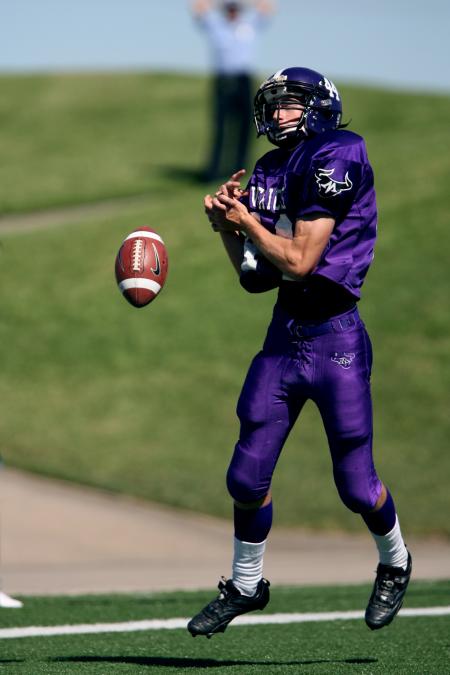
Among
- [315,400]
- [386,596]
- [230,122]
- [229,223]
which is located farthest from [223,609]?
[230,122]

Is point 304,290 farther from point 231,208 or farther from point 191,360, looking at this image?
point 191,360

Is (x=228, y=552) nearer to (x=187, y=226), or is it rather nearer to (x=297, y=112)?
(x=297, y=112)

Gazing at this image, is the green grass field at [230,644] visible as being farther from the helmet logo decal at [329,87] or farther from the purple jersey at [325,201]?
the helmet logo decal at [329,87]

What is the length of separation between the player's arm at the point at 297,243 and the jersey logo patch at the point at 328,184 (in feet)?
0.32

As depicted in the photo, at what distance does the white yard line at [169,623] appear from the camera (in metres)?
6.03

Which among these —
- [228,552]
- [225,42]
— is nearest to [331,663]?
[228,552]

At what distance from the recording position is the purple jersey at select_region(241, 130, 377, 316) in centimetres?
459

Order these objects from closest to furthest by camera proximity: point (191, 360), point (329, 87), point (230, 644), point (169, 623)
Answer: point (329, 87), point (230, 644), point (169, 623), point (191, 360)

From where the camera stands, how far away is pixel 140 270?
496 centimetres

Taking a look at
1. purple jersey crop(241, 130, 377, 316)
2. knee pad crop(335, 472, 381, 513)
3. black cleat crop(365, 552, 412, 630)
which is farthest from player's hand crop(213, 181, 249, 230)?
black cleat crop(365, 552, 412, 630)

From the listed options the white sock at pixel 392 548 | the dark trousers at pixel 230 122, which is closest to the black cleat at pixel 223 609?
the white sock at pixel 392 548

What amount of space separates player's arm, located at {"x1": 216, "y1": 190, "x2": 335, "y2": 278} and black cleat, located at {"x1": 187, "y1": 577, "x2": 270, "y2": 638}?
1415mm

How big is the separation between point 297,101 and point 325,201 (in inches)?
20.0

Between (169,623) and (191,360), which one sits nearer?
(169,623)
